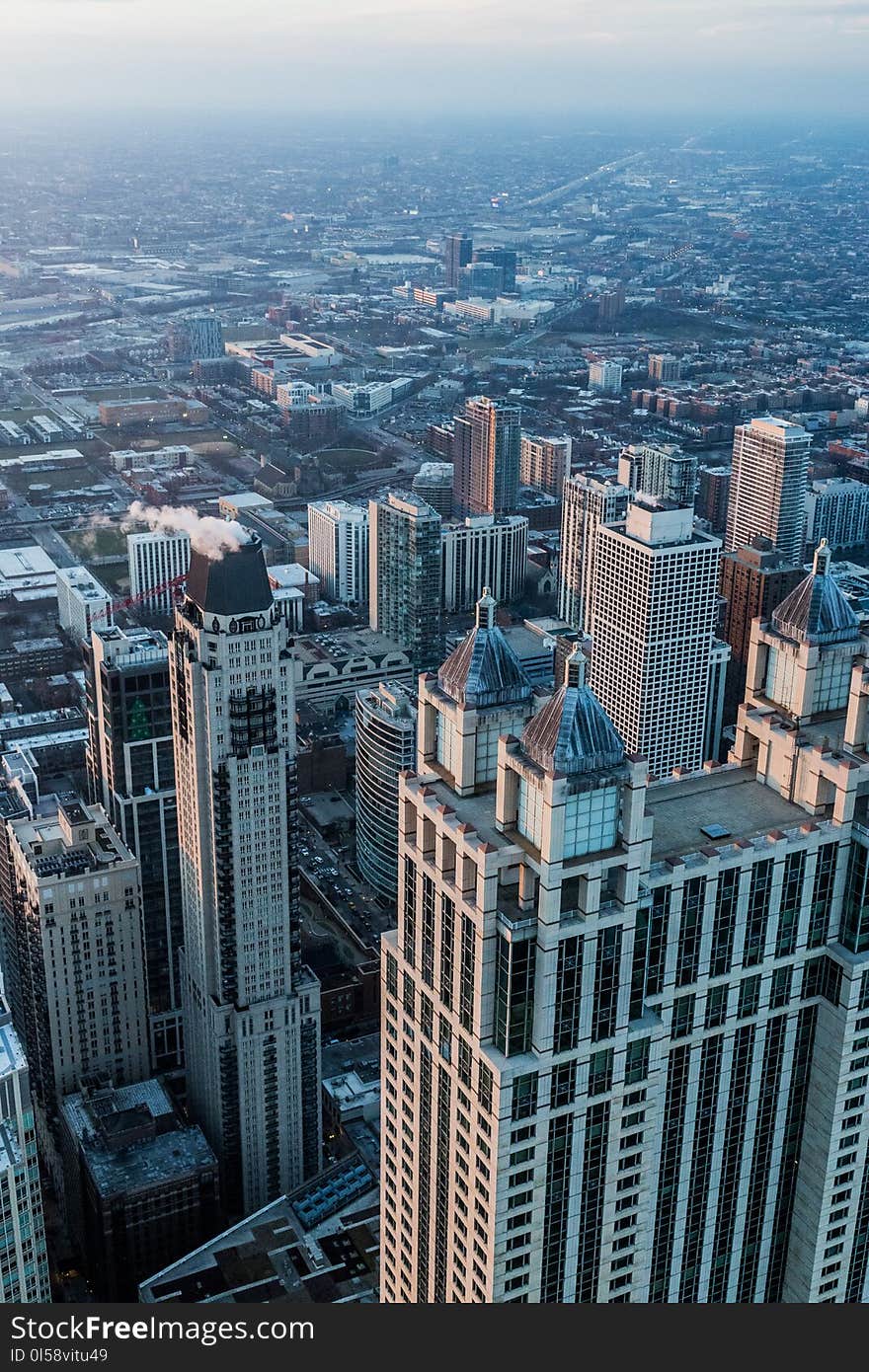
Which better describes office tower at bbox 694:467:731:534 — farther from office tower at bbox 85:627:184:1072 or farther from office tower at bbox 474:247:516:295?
office tower at bbox 474:247:516:295

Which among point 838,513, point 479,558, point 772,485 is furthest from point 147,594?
point 838,513

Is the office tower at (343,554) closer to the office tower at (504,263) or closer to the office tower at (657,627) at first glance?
the office tower at (657,627)

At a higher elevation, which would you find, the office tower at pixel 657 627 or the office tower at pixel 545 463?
the office tower at pixel 657 627

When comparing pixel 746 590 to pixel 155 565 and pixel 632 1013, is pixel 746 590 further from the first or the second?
pixel 632 1013

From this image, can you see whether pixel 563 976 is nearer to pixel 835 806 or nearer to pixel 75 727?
pixel 835 806

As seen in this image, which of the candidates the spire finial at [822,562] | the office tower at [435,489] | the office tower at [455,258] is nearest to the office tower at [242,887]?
the spire finial at [822,562]

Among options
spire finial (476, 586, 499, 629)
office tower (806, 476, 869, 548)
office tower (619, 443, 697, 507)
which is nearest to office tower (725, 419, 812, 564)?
office tower (619, 443, 697, 507)
